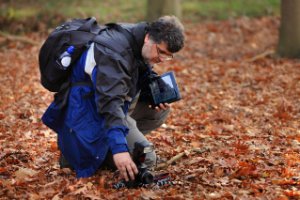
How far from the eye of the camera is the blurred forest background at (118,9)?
15672 millimetres

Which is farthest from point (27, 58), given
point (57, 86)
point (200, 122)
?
point (57, 86)

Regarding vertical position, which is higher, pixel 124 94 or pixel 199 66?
pixel 124 94

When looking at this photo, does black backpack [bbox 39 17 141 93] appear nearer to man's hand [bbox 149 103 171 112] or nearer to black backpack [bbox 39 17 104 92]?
black backpack [bbox 39 17 104 92]

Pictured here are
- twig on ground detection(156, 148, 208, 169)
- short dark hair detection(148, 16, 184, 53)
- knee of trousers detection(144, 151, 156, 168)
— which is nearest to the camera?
short dark hair detection(148, 16, 184, 53)

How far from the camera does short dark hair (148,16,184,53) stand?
14.6 ft

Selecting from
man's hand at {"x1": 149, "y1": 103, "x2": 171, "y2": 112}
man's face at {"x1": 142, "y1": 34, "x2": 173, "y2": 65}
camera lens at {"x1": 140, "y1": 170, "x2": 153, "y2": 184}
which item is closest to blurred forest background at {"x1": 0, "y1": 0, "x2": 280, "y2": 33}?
man's hand at {"x1": 149, "y1": 103, "x2": 171, "y2": 112}

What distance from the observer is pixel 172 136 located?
6.71 m

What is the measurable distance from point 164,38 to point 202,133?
268 cm

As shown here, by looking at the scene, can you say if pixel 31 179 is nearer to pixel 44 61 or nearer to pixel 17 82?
pixel 44 61

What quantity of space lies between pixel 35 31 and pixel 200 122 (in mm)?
8490

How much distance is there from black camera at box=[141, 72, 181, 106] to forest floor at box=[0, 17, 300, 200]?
0.62 metres

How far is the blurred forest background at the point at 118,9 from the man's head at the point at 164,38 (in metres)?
11.0

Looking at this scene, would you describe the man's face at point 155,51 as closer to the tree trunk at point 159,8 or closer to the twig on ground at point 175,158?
the twig on ground at point 175,158

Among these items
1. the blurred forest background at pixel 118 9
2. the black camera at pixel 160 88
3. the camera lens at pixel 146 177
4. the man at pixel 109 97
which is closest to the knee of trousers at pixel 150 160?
the man at pixel 109 97
